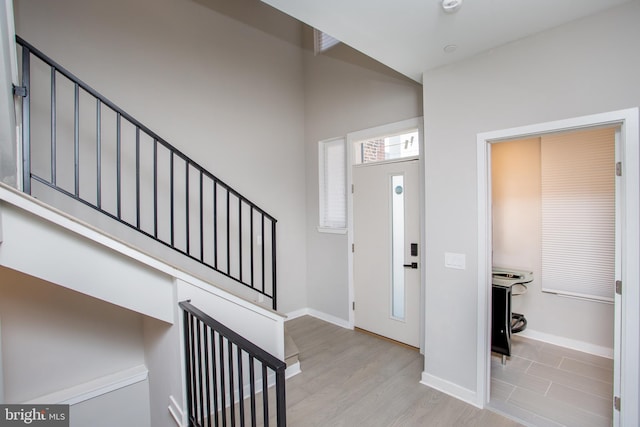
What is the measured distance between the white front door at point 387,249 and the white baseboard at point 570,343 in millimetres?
1538

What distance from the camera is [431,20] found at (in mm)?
1992

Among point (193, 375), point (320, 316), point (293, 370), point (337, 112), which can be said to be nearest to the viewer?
point (193, 375)

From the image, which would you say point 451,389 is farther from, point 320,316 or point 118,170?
point 118,170

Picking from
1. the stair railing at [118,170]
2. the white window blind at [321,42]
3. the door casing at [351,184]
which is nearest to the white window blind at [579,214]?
the door casing at [351,184]

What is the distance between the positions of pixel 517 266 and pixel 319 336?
2.67 meters

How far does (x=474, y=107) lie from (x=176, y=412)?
3.36 meters

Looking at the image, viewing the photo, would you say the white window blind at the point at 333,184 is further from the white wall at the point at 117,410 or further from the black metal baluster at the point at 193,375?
the white wall at the point at 117,410

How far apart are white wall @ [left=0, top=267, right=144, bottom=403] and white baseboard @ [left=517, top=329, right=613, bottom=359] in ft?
14.5

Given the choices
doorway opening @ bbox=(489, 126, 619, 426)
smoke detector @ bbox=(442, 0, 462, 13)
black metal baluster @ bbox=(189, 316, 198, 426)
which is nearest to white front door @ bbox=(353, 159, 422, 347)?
doorway opening @ bbox=(489, 126, 619, 426)

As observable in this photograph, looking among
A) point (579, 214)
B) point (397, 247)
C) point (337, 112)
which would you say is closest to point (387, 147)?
point (337, 112)

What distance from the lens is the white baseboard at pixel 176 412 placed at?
221cm

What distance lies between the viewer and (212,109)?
11.7 ft

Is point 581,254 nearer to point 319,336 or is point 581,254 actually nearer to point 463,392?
point 463,392

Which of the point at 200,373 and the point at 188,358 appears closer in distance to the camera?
the point at 200,373
